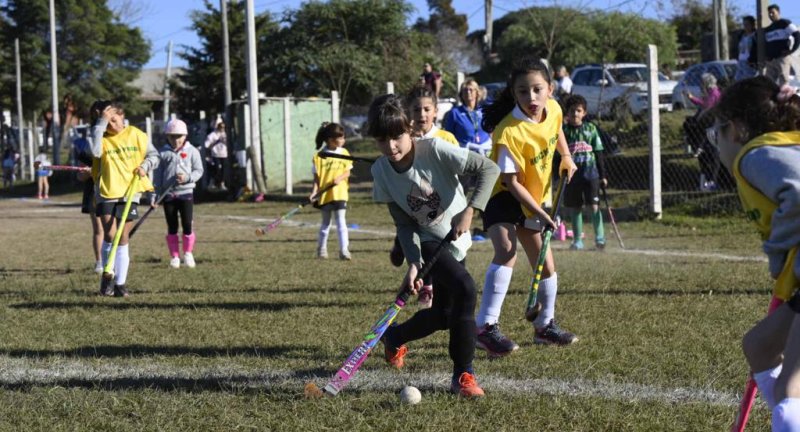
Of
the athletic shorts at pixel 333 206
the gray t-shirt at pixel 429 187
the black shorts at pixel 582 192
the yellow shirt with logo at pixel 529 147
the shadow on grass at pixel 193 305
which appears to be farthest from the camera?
the athletic shorts at pixel 333 206

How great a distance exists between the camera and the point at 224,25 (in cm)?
2797

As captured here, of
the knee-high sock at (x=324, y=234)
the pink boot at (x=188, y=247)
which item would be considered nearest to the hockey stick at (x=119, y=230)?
the pink boot at (x=188, y=247)

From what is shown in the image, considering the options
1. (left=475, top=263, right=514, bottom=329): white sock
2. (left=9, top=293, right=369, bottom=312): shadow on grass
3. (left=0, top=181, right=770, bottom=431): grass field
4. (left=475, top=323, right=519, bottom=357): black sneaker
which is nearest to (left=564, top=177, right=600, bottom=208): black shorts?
(left=0, top=181, right=770, bottom=431): grass field

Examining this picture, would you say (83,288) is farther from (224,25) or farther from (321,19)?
(321,19)

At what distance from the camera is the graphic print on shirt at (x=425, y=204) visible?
201 inches

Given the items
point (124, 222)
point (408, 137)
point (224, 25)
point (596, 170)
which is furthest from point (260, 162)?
point (408, 137)

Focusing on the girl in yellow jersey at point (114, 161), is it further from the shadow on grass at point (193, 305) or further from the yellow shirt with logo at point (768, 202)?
the yellow shirt with logo at point (768, 202)

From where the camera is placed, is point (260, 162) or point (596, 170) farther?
point (260, 162)

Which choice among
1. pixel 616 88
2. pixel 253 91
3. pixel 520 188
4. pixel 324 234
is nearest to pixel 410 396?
pixel 520 188

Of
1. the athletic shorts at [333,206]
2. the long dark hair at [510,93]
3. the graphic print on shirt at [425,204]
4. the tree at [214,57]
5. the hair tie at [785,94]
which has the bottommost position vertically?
the athletic shorts at [333,206]

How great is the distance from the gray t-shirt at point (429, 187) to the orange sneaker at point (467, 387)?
69cm

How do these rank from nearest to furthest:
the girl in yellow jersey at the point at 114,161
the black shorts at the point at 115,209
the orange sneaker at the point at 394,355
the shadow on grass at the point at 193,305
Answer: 1. the orange sneaker at the point at 394,355
2. the shadow on grass at the point at 193,305
3. the girl in yellow jersey at the point at 114,161
4. the black shorts at the point at 115,209

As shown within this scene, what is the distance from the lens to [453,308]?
496cm

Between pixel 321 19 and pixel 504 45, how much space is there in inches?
346
